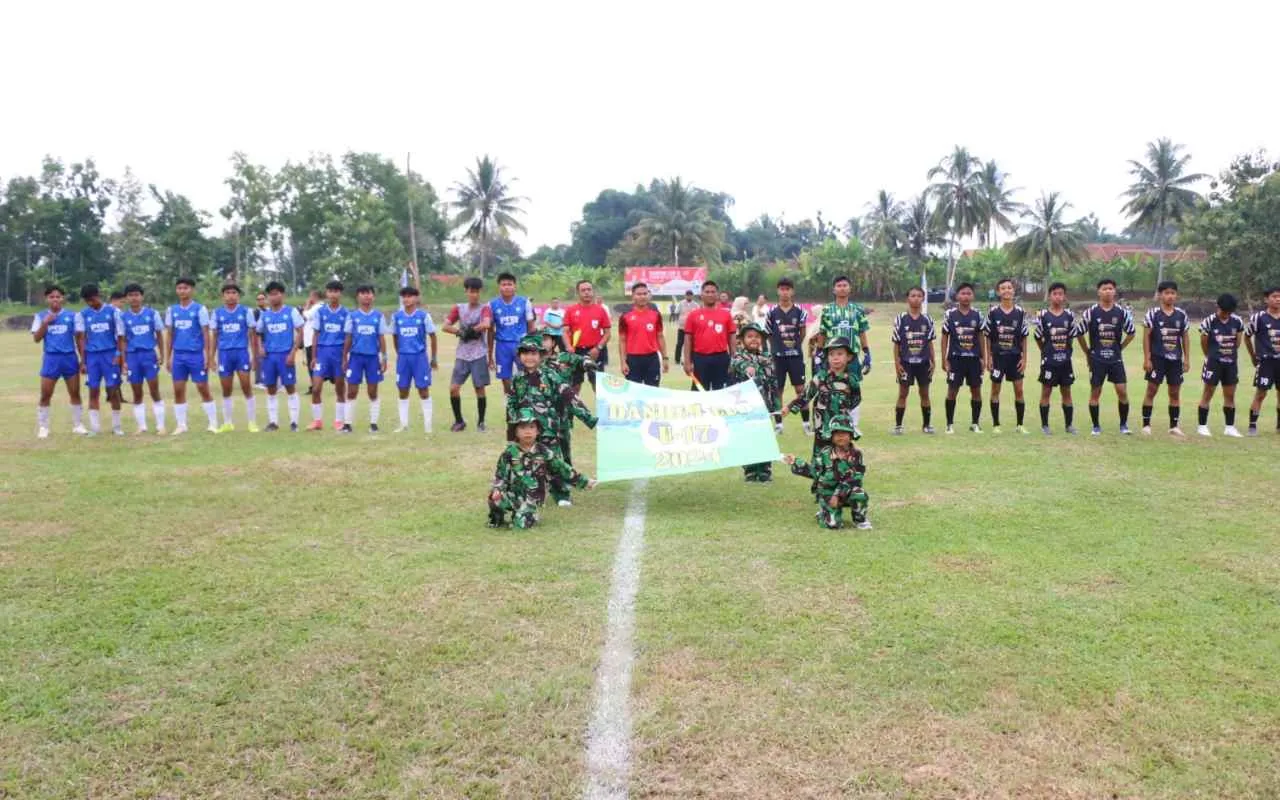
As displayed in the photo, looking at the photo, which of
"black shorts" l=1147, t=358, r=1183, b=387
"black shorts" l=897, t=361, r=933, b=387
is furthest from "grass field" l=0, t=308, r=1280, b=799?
"black shorts" l=1147, t=358, r=1183, b=387

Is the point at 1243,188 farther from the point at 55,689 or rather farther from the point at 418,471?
the point at 55,689

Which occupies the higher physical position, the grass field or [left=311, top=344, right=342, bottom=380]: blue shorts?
[left=311, top=344, right=342, bottom=380]: blue shorts

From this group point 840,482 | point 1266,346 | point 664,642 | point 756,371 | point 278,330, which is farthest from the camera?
point 278,330

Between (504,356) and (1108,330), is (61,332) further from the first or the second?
(1108,330)

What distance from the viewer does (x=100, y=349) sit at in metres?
12.1

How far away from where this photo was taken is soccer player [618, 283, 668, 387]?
9719 millimetres

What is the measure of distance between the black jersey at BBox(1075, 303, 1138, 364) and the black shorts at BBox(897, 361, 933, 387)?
2.06m

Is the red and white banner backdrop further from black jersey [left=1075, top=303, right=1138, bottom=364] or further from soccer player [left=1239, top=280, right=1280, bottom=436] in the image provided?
soccer player [left=1239, top=280, right=1280, bottom=436]

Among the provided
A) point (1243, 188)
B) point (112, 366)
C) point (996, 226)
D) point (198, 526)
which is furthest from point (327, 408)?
point (996, 226)

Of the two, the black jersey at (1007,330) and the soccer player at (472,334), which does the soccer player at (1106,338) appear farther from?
the soccer player at (472,334)

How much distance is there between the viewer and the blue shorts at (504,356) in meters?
11.8

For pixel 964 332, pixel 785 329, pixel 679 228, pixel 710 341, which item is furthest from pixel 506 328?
pixel 679 228

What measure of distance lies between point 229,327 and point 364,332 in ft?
6.50

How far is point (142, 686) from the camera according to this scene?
4246mm
